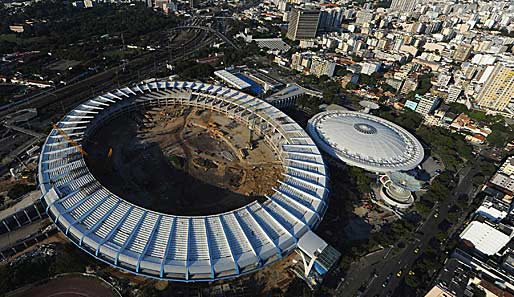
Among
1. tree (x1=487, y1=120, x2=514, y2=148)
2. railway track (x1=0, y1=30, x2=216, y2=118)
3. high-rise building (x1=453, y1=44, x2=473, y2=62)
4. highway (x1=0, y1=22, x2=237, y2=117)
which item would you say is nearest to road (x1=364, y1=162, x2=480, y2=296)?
tree (x1=487, y1=120, x2=514, y2=148)

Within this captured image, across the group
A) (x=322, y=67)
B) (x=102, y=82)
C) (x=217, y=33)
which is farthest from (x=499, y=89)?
(x=102, y=82)

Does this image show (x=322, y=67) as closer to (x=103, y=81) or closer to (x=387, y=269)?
(x=103, y=81)

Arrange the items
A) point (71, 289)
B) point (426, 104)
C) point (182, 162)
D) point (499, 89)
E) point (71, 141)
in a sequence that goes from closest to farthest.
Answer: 1. point (71, 289)
2. point (71, 141)
3. point (182, 162)
4. point (426, 104)
5. point (499, 89)

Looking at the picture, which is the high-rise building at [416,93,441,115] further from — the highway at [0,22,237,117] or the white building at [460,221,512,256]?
the highway at [0,22,237,117]

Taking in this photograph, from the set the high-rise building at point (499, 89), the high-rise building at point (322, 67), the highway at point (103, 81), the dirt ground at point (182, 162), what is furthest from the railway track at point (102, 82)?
the high-rise building at point (499, 89)

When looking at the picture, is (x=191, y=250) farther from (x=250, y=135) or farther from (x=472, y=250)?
(x=472, y=250)

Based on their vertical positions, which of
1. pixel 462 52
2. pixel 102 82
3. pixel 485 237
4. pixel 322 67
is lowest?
pixel 102 82
